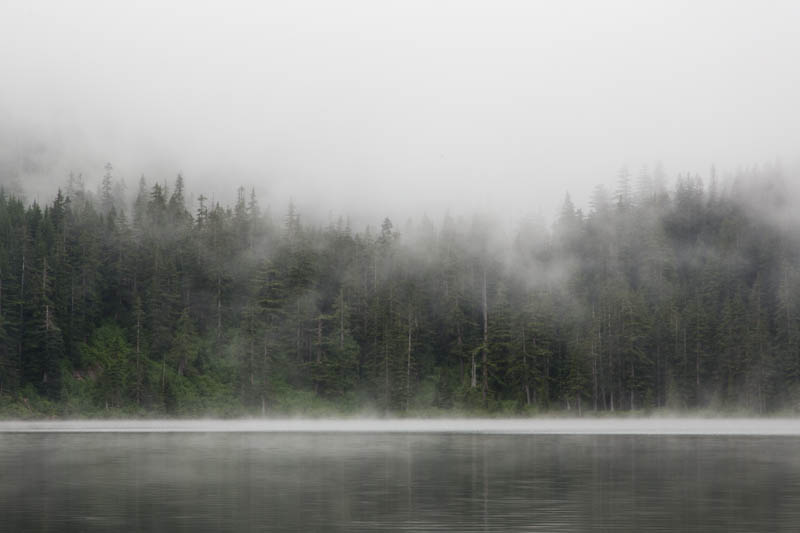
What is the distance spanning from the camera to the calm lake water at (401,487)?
2342cm

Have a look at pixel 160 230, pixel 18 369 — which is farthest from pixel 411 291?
pixel 18 369

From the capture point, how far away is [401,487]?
3127cm

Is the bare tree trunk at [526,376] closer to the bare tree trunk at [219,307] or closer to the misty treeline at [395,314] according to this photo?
the misty treeline at [395,314]

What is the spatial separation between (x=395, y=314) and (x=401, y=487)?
293 ft

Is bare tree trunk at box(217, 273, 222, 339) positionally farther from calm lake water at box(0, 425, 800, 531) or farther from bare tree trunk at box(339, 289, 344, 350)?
calm lake water at box(0, 425, 800, 531)

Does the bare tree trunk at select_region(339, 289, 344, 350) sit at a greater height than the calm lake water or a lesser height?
greater

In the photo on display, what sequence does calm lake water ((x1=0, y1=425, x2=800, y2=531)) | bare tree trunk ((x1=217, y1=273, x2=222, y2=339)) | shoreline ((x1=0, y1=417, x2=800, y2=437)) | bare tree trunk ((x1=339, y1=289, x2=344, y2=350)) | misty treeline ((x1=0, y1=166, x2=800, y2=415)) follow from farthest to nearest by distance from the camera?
1. bare tree trunk ((x1=217, y1=273, x2=222, y2=339))
2. bare tree trunk ((x1=339, y1=289, x2=344, y2=350))
3. misty treeline ((x1=0, y1=166, x2=800, y2=415))
4. shoreline ((x1=0, y1=417, x2=800, y2=437))
5. calm lake water ((x1=0, y1=425, x2=800, y2=531))

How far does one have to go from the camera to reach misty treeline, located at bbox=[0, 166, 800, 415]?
11081 centimetres

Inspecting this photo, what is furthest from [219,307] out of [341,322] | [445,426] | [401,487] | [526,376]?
[401,487]

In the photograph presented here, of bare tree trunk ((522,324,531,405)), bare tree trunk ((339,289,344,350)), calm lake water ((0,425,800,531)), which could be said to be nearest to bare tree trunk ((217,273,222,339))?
bare tree trunk ((339,289,344,350))

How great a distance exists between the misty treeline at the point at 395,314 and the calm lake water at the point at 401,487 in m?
56.8

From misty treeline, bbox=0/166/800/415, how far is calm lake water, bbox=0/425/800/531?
56822 millimetres

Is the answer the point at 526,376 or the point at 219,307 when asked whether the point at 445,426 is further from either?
the point at 219,307

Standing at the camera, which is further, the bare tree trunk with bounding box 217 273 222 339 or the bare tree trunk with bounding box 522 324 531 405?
the bare tree trunk with bounding box 217 273 222 339
